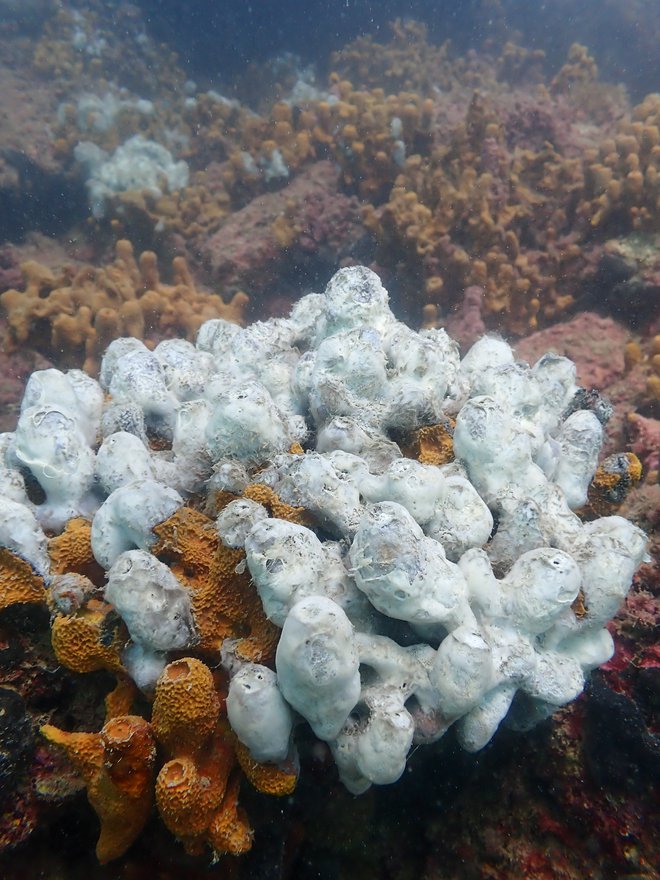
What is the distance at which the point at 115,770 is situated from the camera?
64.2 inches

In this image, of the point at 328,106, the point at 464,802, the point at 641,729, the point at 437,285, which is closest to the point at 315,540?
the point at 464,802

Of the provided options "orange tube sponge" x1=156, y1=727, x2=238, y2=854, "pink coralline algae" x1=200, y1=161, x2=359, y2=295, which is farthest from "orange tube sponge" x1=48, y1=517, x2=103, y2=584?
"pink coralline algae" x1=200, y1=161, x2=359, y2=295

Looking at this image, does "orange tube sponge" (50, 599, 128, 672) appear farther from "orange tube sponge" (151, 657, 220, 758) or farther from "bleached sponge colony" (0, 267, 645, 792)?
"orange tube sponge" (151, 657, 220, 758)

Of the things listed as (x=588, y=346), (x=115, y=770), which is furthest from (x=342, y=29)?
(x=115, y=770)

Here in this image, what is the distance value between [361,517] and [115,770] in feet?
3.63

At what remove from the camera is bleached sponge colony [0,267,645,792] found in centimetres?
168

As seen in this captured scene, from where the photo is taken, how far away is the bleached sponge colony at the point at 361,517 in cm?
168

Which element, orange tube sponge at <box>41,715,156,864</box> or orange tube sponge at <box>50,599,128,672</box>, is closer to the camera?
orange tube sponge at <box>41,715,156,864</box>

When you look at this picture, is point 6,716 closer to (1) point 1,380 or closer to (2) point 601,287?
(1) point 1,380

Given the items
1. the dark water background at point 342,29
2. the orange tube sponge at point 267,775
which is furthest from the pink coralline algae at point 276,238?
the dark water background at point 342,29

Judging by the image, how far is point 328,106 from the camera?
7.49 m

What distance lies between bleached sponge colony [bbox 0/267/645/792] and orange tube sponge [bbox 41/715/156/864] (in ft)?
0.67

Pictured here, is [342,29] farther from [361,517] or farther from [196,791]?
[196,791]

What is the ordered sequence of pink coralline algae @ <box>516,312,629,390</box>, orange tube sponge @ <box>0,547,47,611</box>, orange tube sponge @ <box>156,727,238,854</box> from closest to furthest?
1. orange tube sponge @ <box>156,727,238,854</box>
2. orange tube sponge @ <box>0,547,47,611</box>
3. pink coralline algae @ <box>516,312,629,390</box>
